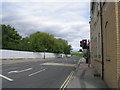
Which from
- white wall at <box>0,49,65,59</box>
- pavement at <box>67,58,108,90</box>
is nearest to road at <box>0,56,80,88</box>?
pavement at <box>67,58,108,90</box>

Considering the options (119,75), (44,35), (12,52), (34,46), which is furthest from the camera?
(44,35)

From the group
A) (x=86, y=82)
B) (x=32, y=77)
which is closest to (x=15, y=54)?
(x=32, y=77)

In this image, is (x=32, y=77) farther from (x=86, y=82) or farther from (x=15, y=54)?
(x=15, y=54)

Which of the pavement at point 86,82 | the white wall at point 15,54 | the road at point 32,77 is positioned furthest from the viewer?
the white wall at point 15,54

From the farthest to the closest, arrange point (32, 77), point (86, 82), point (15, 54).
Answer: point (15, 54) → point (32, 77) → point (86, 82)

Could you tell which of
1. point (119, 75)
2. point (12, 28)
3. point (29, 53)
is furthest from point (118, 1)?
point (12, 28)

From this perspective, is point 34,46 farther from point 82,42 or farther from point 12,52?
point 82,42

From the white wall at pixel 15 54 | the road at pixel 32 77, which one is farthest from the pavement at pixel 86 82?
the white wall at pixel 15 54

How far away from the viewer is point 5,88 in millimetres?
9891

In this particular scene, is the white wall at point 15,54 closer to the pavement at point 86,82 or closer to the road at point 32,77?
the road at point 32,77

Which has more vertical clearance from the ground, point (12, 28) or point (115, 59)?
point (12, 28)

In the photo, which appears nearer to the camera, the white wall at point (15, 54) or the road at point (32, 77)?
the road at point (32, 77)

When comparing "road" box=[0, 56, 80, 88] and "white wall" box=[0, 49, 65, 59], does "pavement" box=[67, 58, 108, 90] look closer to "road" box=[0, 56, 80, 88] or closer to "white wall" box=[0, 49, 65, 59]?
"road" box=[0, 56, 80, 88]

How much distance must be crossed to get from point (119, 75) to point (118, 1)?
2774 millimetres
